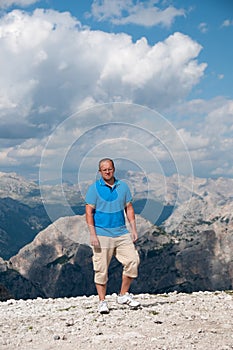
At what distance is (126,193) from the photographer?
1113 centimetres

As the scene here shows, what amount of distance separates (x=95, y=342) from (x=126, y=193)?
3.96 m

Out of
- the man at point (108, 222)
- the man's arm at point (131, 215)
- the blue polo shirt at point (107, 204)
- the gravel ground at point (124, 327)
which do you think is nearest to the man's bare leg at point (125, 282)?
the man at point (108, 222)

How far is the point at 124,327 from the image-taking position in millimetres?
9328

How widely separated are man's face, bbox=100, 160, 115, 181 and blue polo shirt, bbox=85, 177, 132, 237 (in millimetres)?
208

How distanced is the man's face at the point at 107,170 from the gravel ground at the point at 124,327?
3.34 meters

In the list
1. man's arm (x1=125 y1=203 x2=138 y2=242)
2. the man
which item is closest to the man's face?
the man

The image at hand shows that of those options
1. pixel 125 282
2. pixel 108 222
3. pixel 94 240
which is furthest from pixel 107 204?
pixel 125 282

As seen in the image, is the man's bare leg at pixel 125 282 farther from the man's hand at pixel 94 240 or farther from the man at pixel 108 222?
the man's hand at pixel 94 240

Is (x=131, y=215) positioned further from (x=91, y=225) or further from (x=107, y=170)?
(x=107, y=170)

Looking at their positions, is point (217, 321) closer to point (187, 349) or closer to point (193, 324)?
point (193, 324)

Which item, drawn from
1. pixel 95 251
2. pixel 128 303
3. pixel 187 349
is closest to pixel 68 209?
pixel 95 251

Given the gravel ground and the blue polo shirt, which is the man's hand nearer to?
the blue polo shirt

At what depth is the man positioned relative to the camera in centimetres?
1091

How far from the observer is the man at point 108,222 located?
1091 cm
